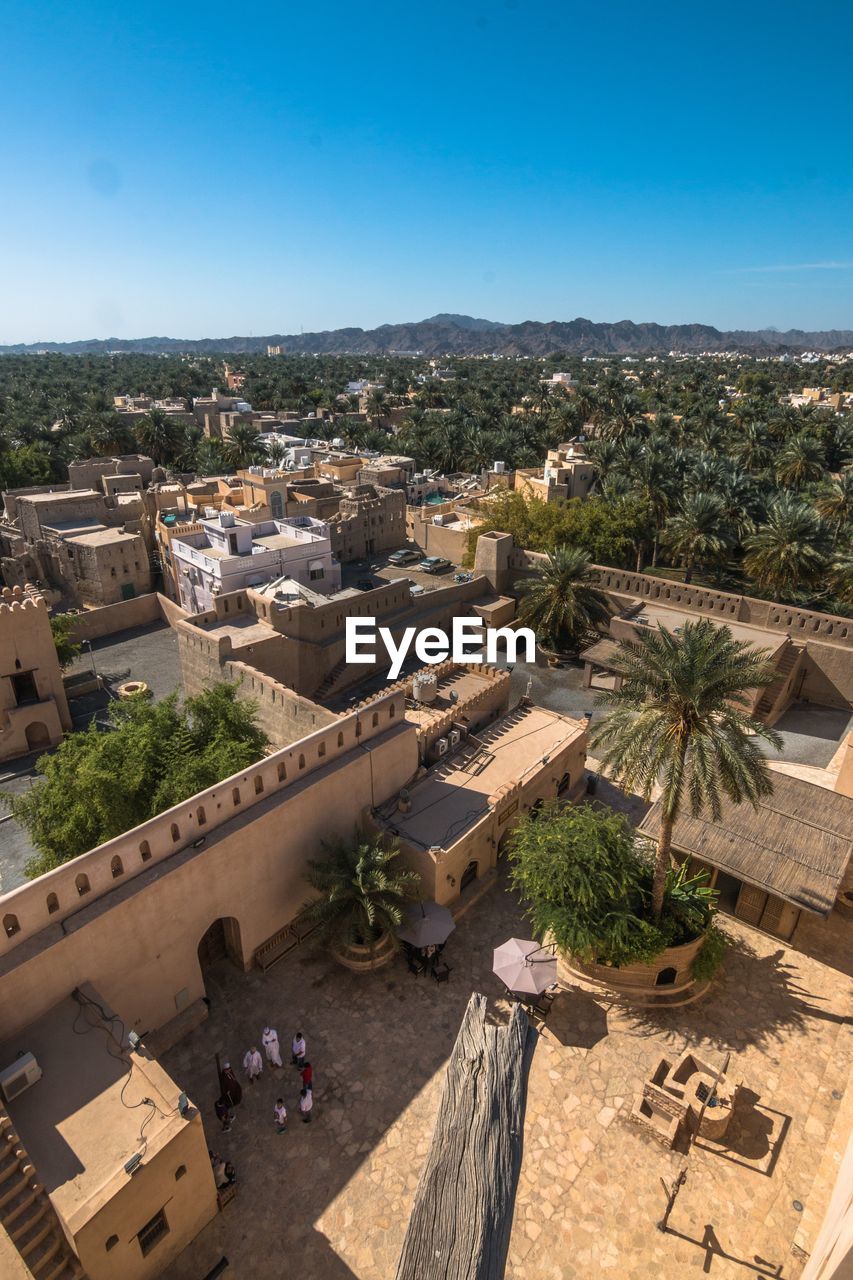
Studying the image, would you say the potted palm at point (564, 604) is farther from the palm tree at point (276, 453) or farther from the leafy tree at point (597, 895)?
the palm tree at point (276, 453)

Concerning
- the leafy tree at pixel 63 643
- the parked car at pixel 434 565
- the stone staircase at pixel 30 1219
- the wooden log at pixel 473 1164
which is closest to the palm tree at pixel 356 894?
the stone staircase at pixel 30 1219

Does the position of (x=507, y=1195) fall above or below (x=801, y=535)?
above

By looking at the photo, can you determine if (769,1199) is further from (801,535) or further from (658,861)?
(801,535)

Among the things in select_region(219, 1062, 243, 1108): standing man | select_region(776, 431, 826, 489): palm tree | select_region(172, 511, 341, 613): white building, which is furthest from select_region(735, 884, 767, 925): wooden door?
select_region(776, 431, 826, 489): palm tree

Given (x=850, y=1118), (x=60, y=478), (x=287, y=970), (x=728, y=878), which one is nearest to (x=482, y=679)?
(x=728, y=878)

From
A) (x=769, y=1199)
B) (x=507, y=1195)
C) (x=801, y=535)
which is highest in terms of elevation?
(x=507, y=1195)

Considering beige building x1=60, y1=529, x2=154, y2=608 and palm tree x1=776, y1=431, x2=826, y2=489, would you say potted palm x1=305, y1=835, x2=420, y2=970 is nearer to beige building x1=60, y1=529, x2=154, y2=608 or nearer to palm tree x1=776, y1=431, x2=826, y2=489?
beige building x1=60, y1=529, x2=154, y2=608

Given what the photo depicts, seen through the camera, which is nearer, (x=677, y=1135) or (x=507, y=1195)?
(x=507, y=1195)
